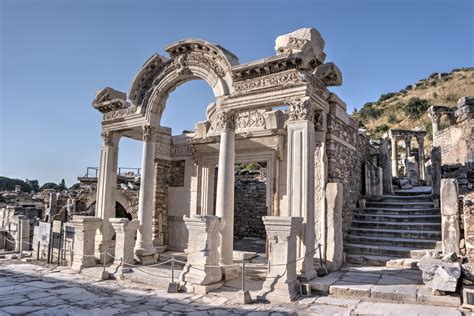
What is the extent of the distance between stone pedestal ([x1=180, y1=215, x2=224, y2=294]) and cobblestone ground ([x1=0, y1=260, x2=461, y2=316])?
1.16 feet

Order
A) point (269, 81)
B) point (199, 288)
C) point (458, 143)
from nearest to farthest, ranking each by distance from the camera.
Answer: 1. point (199, 288)
2. point (269, 81)
3. point (458, 143)

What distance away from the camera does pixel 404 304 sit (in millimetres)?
5707

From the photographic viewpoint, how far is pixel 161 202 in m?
12.7

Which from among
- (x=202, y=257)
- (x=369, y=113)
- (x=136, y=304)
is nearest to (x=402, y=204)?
(x=202, y=257)

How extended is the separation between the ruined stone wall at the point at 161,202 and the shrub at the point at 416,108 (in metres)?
44.7

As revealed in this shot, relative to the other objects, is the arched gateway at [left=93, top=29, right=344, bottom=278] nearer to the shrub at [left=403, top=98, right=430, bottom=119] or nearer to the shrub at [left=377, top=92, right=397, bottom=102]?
the shrub at [left=403, top=98, right=430, bottom=119]

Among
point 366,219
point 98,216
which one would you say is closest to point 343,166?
point 366,219

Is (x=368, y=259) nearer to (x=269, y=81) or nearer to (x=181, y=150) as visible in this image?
(x=269, y=81)

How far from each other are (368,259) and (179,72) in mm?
6967

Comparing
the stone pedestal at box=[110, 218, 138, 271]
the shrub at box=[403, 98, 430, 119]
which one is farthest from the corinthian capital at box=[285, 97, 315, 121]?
the shrub at box=[403, 98, 430, 119]

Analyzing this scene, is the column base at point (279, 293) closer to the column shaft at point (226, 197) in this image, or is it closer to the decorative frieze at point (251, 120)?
the column shaft at point (226, 197)

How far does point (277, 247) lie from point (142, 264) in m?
4.67

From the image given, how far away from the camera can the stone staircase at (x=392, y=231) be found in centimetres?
845

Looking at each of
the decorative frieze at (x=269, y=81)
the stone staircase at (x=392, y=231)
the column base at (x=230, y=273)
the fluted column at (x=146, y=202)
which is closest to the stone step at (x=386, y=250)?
the stone staircase at (x=392, y=231)
